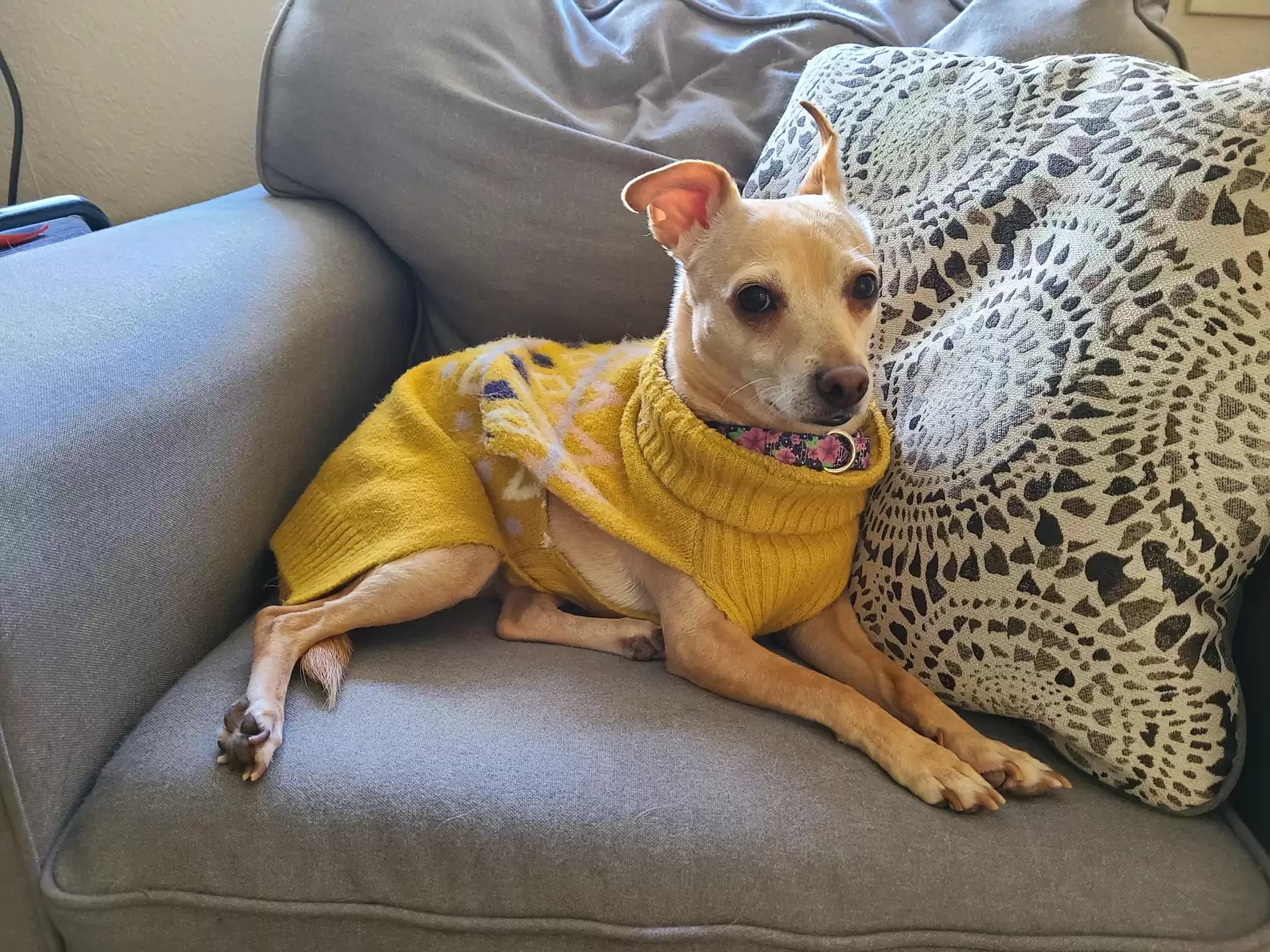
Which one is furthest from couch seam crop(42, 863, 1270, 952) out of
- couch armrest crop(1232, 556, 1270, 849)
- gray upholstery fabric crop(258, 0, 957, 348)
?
gray upholstery fabric crop(258, 0, 957, 348)

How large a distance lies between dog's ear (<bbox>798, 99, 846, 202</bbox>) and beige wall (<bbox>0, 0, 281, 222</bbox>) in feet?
4.83

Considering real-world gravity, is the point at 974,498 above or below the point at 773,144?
below

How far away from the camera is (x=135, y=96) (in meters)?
2.03

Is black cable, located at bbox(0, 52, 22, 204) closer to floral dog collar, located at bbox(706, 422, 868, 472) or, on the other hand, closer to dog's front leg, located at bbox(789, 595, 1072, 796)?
floral dog collar, located at bbox(706, 422, 868, 472)

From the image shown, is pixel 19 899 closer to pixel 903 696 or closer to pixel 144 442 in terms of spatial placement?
pixel 144 442

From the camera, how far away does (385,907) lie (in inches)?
35.6

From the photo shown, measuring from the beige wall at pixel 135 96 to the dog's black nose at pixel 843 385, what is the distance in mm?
1728

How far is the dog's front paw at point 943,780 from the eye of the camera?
3.01 feet

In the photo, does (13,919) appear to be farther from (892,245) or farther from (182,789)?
(892,245)

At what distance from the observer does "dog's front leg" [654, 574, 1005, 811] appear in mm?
938

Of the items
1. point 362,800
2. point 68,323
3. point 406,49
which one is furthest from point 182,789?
point 406,49

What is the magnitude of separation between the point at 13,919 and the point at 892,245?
4.63 feet

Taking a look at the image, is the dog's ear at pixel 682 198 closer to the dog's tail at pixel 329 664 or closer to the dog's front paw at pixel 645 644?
the dog's front paw at pixel 645 644

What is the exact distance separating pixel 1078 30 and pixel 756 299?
736 millimetres
